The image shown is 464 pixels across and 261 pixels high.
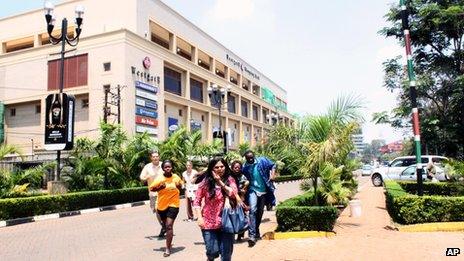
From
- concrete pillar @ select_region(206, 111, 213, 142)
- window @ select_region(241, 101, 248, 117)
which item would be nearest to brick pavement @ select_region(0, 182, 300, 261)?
concrete pillar @ select_region(206, 111, 213, 142)

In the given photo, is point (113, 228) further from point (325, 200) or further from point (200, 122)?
point (200, 122)

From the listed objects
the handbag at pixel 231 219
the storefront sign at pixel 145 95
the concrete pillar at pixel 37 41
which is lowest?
the handbag at pixel 231 219

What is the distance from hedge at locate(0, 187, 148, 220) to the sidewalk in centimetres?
846

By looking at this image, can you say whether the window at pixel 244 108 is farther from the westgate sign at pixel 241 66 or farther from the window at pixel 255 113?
the westgate sign at pixel 241 66

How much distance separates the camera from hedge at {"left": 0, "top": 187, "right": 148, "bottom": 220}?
1322cm

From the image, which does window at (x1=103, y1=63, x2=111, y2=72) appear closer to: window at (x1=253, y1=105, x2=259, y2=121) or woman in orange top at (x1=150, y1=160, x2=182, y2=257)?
woman in orange top at (x1=150, y1=160, x2=182, y2=257)

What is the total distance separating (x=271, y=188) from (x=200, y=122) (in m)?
38.8

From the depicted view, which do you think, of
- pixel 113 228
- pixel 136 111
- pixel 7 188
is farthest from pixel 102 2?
pixel 113 228

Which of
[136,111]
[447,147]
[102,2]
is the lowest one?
[447,147]

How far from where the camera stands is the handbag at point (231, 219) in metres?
5.09

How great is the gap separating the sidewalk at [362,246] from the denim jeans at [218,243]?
2104 mm

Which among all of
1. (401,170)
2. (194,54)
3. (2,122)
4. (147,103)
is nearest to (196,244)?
(401,170)

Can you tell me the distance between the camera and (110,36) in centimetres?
3503

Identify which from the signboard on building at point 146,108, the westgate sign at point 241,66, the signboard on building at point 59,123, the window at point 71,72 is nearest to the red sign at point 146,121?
the signboard on building at point 146,108
